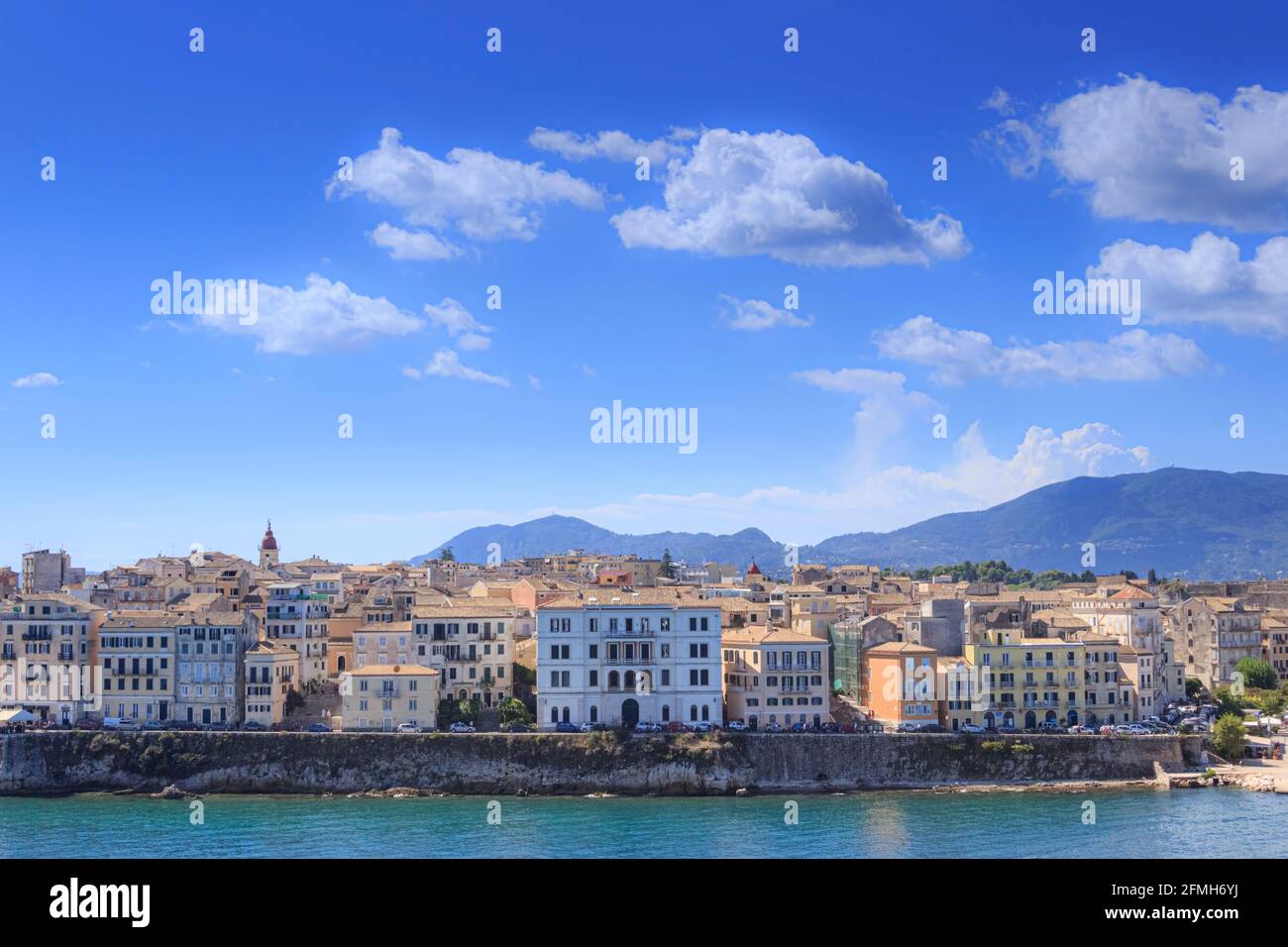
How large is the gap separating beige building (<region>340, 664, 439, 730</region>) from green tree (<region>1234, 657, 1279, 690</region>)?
3696cm

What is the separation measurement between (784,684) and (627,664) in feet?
18.8

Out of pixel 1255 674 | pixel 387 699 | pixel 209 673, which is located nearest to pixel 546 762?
pixel 387 699

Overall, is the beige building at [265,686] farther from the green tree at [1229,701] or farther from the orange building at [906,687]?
the green tree at [1229,701]

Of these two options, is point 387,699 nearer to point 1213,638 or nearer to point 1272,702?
point 1272,702

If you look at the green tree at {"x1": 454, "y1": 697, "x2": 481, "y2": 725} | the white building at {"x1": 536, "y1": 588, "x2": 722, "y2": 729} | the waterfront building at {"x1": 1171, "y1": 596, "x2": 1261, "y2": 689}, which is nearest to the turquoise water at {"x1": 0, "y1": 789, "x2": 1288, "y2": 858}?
the white building at {"x1": 536, "y1": 588, "x2": 722, "y2": 729}

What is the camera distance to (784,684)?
49562mm

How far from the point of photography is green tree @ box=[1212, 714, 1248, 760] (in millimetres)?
49156

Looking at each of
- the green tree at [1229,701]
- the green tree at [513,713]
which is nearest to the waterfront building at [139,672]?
the green tree at [513,713]

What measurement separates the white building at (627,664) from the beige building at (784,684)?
1.40 meters

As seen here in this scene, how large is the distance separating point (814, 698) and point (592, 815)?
11.6 metres

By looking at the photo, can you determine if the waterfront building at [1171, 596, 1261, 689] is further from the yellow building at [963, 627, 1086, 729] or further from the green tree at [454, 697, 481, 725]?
the green tree at [454, 697, 481, 725]

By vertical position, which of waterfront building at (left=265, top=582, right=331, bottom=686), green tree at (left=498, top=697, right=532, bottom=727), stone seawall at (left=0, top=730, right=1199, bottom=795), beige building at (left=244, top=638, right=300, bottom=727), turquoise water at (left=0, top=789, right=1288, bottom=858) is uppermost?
waterfront building at (left=265, top=582, right=331, bottom=686)

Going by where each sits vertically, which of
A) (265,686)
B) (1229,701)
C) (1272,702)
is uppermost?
(265,686)

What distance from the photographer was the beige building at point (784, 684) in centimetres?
4938
